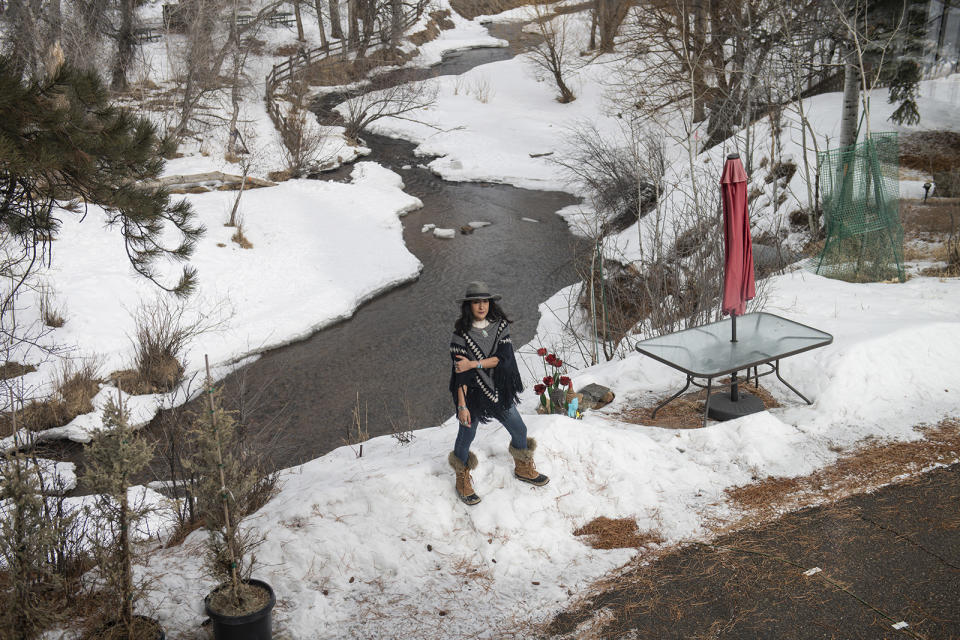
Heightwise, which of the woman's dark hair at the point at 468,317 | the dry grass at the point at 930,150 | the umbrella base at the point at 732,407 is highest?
the woman's dark hair at the point at 468,317

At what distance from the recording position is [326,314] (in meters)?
16.3

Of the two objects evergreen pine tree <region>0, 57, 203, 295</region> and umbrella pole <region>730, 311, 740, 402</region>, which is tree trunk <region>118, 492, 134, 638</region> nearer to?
evergreen pine tree <region>0, 57, 203, 295</region>

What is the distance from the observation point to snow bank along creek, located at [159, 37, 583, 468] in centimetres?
1216

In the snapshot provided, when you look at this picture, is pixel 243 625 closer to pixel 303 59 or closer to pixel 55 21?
pixel 55 21

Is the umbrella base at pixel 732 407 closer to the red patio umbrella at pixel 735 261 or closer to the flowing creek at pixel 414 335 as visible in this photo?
the red patio umbrella at pixel 735 261

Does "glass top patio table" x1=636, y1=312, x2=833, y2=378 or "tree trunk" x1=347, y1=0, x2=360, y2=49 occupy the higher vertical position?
"tree trunk" x1=347, y1=0, x2=360, y2=49

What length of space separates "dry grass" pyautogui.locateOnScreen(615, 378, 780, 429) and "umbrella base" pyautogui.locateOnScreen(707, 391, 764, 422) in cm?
18

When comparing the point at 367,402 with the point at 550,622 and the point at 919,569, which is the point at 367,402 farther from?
the point at 919,569

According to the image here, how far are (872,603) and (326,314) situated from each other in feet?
42.2

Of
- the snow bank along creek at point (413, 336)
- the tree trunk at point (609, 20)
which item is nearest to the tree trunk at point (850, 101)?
the snow bank along creek at point (413, 336)

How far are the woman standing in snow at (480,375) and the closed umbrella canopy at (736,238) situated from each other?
2363 millimetres

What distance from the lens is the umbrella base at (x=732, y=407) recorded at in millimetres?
7242

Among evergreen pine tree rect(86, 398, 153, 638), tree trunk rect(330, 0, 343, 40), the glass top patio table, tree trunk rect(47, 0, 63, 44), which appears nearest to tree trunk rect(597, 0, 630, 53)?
tree trunk rect(330, 0, 343, 40)

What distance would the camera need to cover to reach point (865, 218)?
38.4 feet
